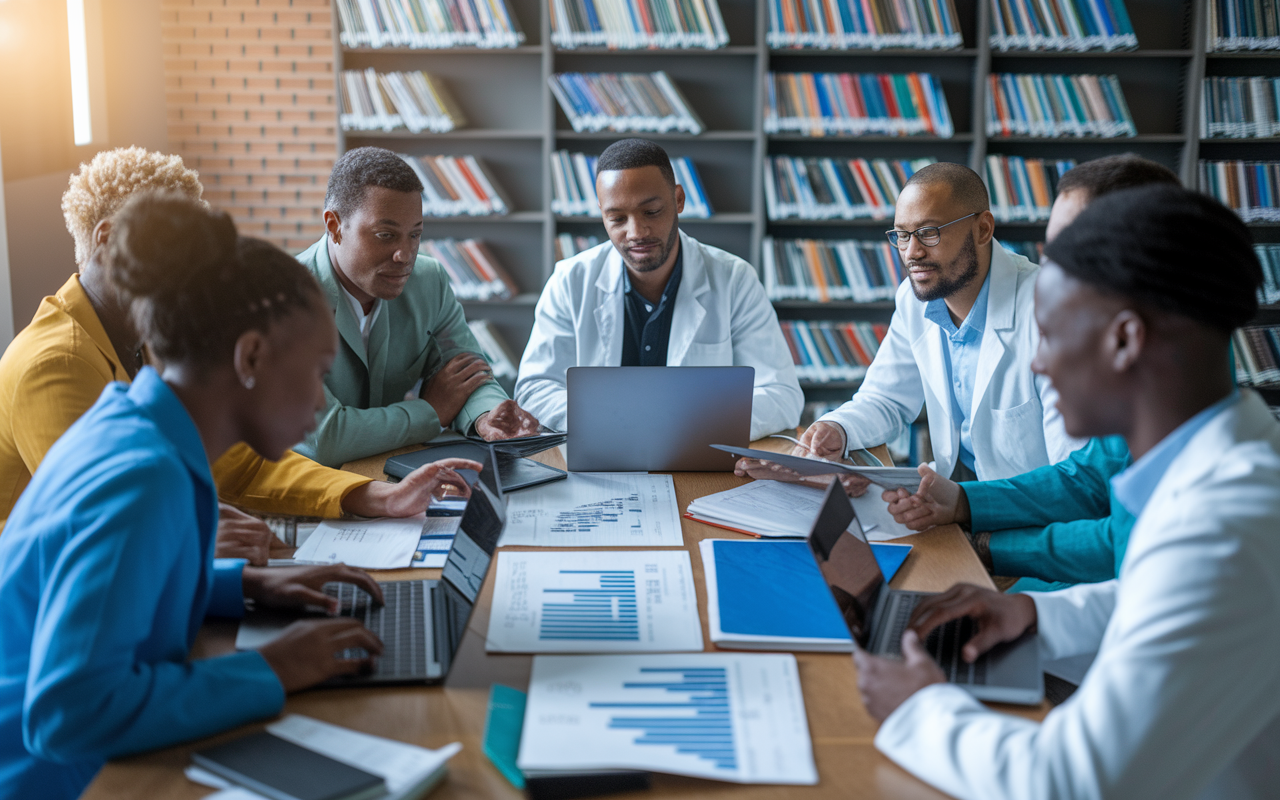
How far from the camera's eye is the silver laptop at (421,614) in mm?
1045

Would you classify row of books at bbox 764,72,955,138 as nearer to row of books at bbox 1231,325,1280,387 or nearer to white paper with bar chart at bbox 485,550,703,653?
row of books at bbox 1231,325,1280,387

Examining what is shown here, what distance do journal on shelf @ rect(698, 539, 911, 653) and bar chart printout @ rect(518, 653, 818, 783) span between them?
43 millimetres

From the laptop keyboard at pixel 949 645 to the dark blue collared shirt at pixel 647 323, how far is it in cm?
156

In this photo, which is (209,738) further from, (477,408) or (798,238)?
(798,238)

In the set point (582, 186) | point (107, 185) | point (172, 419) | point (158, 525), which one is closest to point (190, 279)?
point (172, 419)

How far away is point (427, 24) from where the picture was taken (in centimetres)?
382

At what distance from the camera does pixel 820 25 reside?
3.79m

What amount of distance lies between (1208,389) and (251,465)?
1441 mm

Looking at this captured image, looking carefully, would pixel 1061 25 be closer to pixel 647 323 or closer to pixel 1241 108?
pixel 1241 108

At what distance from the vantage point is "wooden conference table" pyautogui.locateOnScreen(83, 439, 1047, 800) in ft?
2.77

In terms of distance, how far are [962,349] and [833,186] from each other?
1.85 m

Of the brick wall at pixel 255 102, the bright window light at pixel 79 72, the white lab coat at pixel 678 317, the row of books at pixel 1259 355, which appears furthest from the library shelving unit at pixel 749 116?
the white lab coat at pixel 678 317

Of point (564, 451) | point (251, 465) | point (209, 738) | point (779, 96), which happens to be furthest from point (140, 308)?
point (779, 96)

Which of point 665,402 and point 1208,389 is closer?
point 1208,389
